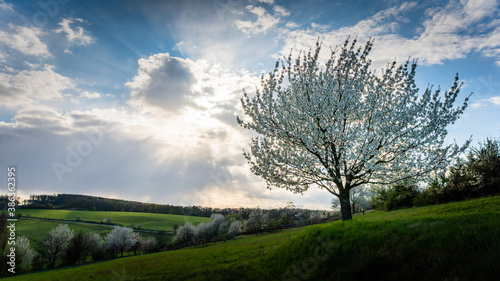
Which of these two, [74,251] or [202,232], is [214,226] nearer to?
[202,232]

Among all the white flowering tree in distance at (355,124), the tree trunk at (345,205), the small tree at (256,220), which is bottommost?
the small tree at (256,220)

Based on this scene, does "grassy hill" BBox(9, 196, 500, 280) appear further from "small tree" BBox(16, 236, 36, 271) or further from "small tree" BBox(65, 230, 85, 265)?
"small tree" BBox(65, 230, 85, 265)

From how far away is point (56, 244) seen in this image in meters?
64.9

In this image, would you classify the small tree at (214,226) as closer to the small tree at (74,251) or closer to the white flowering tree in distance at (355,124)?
the small tree at (74,251)

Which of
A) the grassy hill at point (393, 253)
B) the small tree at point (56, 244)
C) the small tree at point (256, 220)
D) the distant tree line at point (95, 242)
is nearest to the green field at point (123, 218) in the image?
the distant tree line at point (95, 242)

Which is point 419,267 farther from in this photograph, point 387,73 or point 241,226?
point 241,226

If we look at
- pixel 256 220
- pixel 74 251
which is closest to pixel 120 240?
pixel 74 251

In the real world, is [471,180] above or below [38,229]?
above

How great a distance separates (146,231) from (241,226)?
62.3 meters
